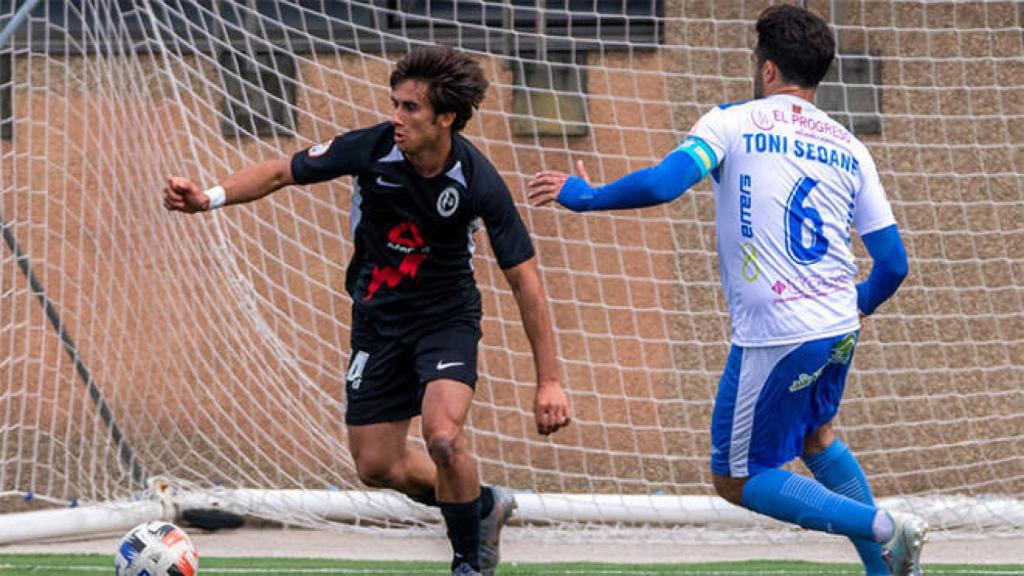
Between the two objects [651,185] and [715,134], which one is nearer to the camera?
[651,185]

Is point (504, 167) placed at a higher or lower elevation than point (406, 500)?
higher

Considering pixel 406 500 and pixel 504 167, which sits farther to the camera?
pixel 504 167

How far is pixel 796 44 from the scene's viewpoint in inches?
195

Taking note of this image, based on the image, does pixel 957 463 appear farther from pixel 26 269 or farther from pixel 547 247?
pixel 26 269

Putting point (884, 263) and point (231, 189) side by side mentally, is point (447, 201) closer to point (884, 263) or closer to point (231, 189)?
point (231, 189)

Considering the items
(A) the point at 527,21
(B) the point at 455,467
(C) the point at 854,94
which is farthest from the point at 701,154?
(C) the point at 854,94

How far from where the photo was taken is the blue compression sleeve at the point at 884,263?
202 inches

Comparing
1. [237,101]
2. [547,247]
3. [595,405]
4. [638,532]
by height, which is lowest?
[638,532]

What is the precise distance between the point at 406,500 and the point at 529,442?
1.07m

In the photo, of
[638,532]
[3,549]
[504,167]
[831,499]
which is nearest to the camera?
[831,499]

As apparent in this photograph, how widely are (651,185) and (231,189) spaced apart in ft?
4.86

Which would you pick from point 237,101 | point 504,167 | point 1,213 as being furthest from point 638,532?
point 1,213

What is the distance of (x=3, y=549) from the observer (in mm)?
7543

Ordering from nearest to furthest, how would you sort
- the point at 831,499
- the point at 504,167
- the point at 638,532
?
the point at 831,499, the point at 638,532, the point at 504,167
